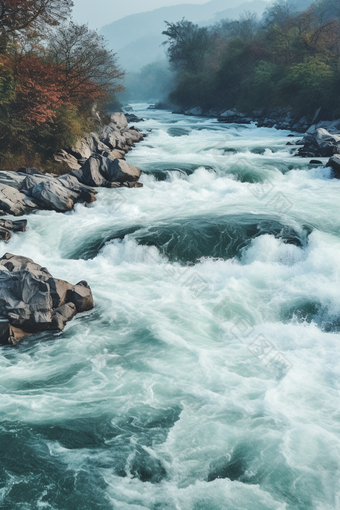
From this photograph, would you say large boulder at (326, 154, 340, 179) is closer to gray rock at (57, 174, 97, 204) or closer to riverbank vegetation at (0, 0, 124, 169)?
gray rock at (57, 174, 97, 204)

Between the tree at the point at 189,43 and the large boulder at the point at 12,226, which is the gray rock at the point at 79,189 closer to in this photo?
the large boulder at the point at 12,226

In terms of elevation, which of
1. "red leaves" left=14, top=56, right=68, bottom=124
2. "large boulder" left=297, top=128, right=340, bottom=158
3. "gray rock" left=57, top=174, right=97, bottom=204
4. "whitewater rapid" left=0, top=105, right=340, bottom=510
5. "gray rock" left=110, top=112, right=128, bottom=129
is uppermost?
"red leaves" left=14, top=56, right=68, bottom=124

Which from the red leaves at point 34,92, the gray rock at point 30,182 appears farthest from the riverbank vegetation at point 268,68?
the gray rock at point 30,182

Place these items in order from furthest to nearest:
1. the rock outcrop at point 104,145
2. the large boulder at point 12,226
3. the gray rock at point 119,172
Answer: the rock outcrop at point 104,145, the gray rock at point 119,172, the large boulder at point 12,226

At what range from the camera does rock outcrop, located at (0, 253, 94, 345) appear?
7688mm

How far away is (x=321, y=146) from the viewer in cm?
2138

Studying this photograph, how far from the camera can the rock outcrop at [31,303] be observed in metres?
7.69

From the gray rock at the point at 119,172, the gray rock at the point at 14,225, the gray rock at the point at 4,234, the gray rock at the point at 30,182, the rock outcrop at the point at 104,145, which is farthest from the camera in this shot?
the rock outcrop at the point at 104,145

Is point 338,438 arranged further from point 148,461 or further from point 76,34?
point 76,34

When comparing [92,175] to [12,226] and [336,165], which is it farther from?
[336,165]

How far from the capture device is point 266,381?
6.63 m

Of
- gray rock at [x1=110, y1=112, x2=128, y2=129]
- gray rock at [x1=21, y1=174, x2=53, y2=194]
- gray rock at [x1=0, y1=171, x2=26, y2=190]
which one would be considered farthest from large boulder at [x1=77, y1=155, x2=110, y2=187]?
gray rock at [x1=110, y1=112, x2=128, y2=129]

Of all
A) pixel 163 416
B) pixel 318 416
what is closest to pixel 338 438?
pixel 318 416

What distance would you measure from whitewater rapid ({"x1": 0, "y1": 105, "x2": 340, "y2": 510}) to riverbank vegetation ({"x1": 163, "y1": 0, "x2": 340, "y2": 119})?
81.3 ft
